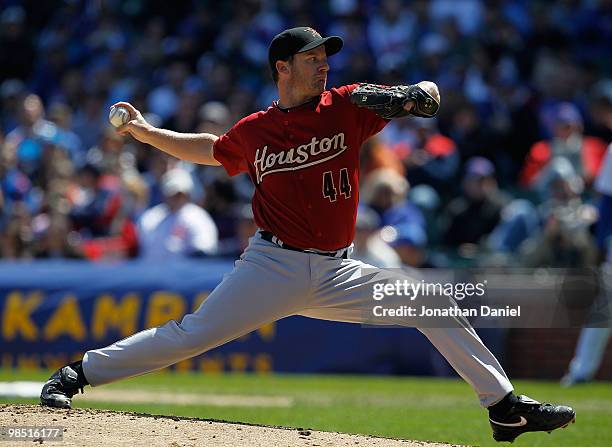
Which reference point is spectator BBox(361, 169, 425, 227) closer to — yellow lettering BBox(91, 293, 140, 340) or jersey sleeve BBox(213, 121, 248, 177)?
yellow lettering BBox(91, 293, 140, 340)

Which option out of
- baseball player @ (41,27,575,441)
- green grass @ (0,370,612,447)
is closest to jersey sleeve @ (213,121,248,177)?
baseball player @ (41,27,575,441)

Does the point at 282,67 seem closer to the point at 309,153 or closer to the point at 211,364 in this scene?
the point at 309,153

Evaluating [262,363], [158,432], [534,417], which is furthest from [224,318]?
[262,363]

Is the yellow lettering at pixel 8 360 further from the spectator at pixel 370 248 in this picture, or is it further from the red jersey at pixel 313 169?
the red jersey at pixel 313 169

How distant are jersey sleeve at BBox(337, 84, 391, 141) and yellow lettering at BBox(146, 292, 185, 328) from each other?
19.7ft

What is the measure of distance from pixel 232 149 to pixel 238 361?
575 centimetres

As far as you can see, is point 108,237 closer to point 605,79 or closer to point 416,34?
point 416,34

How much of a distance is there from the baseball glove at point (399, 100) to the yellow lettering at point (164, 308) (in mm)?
6323

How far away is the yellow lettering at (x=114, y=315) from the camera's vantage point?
12148mm

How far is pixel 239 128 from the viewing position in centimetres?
656

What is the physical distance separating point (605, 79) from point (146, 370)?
11078mm

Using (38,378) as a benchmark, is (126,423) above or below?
below

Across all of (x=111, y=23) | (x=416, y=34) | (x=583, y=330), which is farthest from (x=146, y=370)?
(x=111, y=23)

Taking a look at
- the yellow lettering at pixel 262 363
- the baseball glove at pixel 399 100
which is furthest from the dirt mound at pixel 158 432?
the yellow lettering at pixel 262 363
